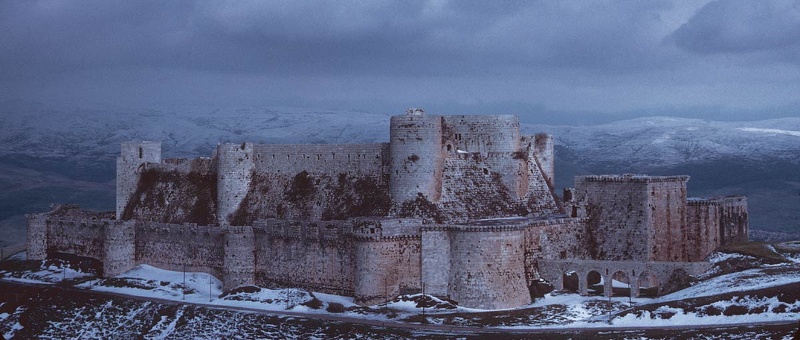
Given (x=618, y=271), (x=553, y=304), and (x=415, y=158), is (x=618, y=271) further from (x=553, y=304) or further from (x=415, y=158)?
(x=415, y=158)

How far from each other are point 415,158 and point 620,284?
65.1 ft

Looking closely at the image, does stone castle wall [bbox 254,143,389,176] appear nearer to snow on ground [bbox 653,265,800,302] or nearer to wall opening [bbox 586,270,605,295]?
wall opening [bbox 586,270,605,295]

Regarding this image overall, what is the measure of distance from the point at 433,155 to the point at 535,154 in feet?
47.4

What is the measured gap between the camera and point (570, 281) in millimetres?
81438

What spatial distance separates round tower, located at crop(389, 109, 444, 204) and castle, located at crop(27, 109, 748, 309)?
0.39 feet

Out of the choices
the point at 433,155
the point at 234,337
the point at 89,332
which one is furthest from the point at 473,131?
the point at 89,332

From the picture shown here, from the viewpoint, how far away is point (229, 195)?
9806 cm

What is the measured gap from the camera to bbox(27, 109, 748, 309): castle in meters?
77.5

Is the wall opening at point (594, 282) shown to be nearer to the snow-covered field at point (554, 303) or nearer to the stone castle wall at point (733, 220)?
the snow-covered field at point (554, 303)

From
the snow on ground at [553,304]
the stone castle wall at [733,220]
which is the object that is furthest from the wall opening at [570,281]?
the stone castle wall at [733,220]

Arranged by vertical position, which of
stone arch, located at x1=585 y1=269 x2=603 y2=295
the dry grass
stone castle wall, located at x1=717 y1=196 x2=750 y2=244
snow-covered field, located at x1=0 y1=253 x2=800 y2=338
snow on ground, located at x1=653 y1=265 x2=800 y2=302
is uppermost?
stone castle wall, located at x1=717 y1=196 x2=750 y2=244

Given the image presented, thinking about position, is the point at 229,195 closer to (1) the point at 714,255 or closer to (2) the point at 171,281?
(2) the point at 171,281

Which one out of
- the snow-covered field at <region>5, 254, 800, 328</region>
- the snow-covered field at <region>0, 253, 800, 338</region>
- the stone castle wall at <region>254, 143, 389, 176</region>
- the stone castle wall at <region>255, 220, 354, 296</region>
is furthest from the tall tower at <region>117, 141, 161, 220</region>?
the stone castle wall at <region>255, 220, 354, 296</region>

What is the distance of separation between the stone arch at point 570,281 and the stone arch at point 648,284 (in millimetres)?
4891
